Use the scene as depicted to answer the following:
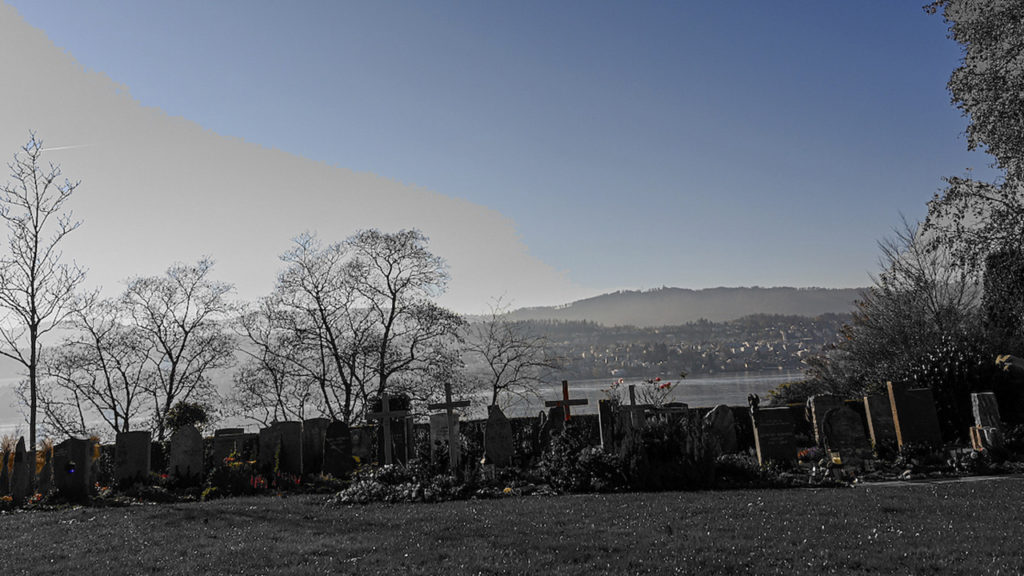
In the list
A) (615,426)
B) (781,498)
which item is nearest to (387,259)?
(615,426)

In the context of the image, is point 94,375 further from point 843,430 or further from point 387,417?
point 843,430

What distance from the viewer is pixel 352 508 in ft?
30.1

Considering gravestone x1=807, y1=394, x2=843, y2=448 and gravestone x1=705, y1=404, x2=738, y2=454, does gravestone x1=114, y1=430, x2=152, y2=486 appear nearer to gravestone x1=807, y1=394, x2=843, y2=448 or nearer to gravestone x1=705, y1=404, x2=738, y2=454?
gravestone x1=705, y1=404, x2=738, y2=454

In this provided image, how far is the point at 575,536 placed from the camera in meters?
6.62

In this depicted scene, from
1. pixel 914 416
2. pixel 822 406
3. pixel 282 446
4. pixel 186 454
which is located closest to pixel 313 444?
pixel 282 446

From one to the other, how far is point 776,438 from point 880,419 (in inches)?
95.2

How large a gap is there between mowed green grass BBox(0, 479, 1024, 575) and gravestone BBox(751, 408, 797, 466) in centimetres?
281

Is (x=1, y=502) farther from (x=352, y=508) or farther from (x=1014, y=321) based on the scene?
(x=1014, y=321)

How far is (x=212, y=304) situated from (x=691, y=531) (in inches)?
852

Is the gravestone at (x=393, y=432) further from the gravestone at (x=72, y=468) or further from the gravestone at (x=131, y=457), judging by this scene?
the gravestone at (x=72, y=468)

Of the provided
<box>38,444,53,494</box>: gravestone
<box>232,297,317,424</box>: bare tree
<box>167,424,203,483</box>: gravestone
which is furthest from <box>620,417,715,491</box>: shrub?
<box>232,297,317,424</box>: bare tree

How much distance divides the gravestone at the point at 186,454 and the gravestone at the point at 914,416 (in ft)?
45.5

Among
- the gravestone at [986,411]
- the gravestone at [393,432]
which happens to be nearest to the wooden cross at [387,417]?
the gravestone at [393,432]

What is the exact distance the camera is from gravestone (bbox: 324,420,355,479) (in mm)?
13336
